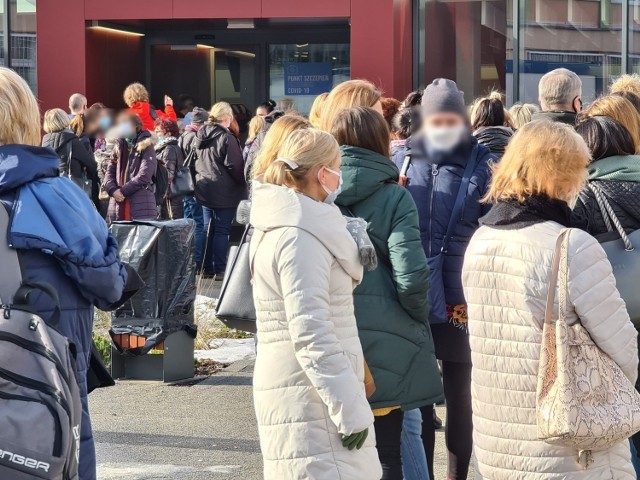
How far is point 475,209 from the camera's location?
5453mm

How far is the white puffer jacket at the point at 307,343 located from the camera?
3816 millimetres

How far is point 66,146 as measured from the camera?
43.5ft

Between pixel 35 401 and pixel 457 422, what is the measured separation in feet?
9.16

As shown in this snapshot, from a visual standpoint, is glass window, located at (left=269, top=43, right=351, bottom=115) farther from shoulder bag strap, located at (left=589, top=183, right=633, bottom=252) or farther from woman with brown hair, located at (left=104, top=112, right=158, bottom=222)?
shoulder bag strap, located at (left=589, top=183, right=633, bottom=252)

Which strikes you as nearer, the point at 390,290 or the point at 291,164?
the point at 291,164

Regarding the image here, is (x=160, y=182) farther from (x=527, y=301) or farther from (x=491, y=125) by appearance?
(x=527, y=301)

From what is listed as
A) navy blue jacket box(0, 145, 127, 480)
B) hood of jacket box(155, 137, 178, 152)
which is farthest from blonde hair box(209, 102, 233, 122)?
navy blue jacket box(0, 145, 127, 480)

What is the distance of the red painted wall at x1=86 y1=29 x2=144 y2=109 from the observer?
61.7 feet

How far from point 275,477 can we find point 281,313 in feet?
1.91

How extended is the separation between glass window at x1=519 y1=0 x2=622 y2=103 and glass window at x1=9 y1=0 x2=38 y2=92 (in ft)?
26.0

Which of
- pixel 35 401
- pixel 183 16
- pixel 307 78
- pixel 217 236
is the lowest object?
pixel 217 236

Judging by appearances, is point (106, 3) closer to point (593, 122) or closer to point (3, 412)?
point (593, 122)

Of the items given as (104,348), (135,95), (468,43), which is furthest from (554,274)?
(468,43)

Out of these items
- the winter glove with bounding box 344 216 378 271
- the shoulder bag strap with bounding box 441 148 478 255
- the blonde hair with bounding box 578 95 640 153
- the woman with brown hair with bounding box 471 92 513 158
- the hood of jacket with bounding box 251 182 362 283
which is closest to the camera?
the hood of jacket with bounding box 251 182 362 283
